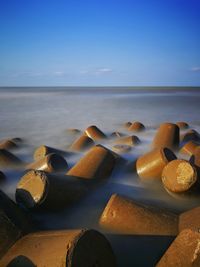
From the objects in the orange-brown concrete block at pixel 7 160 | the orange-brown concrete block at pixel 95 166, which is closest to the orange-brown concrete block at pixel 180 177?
the orange-brown concrete block at pixel 95 166

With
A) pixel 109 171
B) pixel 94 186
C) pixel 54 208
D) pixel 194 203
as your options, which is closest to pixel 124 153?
pixel 109 171

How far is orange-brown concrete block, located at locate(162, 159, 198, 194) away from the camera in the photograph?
2.30 metres

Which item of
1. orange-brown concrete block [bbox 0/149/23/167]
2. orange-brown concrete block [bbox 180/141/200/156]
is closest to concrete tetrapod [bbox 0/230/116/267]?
orange-brown concrete block [bbox 0/149/23/167]

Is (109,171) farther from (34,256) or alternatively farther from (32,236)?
(34,256)

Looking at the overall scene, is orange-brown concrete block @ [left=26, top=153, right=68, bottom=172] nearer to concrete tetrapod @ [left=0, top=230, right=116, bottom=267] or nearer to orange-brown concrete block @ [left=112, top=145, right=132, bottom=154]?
orange-brown concrete block @ [left=112, top=145, right=132, bottom=154]

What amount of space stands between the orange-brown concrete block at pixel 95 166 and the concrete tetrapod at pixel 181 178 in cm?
65

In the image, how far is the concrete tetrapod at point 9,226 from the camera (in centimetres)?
149

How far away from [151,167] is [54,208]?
116 centimetres

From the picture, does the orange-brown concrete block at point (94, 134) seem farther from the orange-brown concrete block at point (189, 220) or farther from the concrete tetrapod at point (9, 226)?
the concrete tetrapod at point (9, 226)

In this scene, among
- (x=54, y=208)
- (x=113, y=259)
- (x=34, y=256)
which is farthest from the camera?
(x=54, y=208)

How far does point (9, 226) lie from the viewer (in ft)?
5.02

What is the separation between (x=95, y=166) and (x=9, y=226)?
1.33 meters

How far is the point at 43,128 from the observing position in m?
7.50

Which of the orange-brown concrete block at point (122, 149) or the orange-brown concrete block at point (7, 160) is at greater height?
the orange-brown concrete block at point (7, 160)
